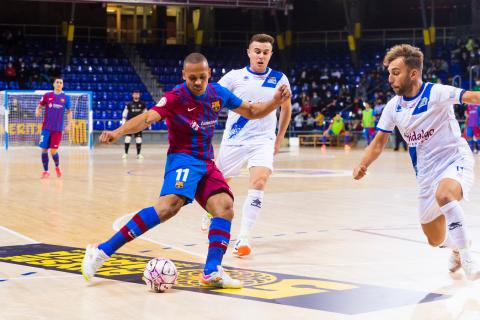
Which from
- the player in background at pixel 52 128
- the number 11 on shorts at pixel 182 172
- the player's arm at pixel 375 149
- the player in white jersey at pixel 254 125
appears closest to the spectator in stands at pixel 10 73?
the player in background at pixel 52 128

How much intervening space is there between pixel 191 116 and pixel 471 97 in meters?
2.16

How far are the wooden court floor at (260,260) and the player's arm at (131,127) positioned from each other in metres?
1.10

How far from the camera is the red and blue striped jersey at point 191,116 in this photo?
6457 mm

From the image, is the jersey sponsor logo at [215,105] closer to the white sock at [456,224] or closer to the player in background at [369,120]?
the white sock at [456,224]

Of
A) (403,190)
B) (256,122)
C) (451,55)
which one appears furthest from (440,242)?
(451,55)

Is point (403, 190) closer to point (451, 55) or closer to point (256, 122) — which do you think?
point (256, 122)

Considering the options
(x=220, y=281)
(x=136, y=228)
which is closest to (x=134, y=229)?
(x=136, y=228)

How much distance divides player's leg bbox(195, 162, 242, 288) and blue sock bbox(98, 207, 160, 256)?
1.47 feet

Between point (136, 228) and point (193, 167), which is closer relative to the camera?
point (136, 228)

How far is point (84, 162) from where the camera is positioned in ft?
73.1

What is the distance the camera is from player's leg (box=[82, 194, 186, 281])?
625cm

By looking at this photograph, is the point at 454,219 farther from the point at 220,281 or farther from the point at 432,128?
the point at 220,281

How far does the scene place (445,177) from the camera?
21.7 ft

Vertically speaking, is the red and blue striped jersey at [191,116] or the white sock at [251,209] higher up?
the red and blue striped jersey at [191,116]
